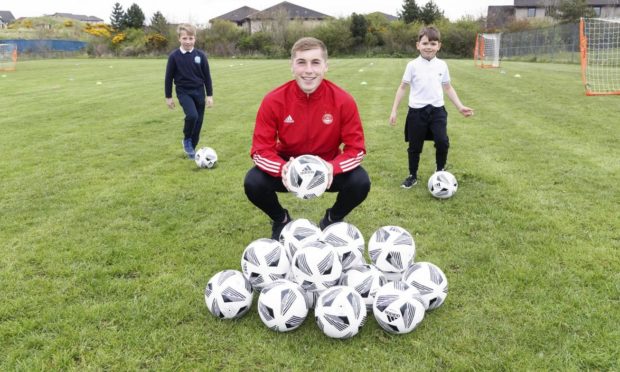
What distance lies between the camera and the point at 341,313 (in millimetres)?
3105

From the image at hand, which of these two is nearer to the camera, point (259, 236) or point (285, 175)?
point (285, 175)

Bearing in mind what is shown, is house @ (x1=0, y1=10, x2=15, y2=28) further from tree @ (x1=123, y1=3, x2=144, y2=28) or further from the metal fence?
the metal fence

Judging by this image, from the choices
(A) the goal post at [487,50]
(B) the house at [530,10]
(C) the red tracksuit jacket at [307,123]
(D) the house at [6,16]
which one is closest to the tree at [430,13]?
(B) the house at [530,10]

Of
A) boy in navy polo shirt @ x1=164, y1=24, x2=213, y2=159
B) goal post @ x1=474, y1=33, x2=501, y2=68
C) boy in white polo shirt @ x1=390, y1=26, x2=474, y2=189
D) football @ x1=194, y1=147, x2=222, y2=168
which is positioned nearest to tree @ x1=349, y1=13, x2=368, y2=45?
goal post @ x1=474, y1=33, x2=501, y2=68

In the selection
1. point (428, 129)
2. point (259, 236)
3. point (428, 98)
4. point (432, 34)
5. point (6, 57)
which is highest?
point (6, 57)

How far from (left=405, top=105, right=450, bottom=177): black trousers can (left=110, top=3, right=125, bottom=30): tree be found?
7770 cm

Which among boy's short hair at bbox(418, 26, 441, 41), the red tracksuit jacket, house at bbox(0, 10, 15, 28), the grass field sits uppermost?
house at bbox(0, 10, 15, 28)

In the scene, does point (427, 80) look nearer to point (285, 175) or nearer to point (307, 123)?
point (307, 123)

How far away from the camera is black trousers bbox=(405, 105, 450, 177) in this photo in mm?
6031

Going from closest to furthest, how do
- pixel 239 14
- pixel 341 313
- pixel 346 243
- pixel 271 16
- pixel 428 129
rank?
pixel 341 313 → pixel 346 243 → pixel 428 129 → pixel 271 16 → pixel 239 14

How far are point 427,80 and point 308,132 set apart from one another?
8.27 ft

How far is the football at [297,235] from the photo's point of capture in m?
3.66

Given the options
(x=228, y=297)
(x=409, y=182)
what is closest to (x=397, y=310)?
(x=228, y=297)

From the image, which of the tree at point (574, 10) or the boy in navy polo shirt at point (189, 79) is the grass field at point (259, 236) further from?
the tree at point (574, 10)
